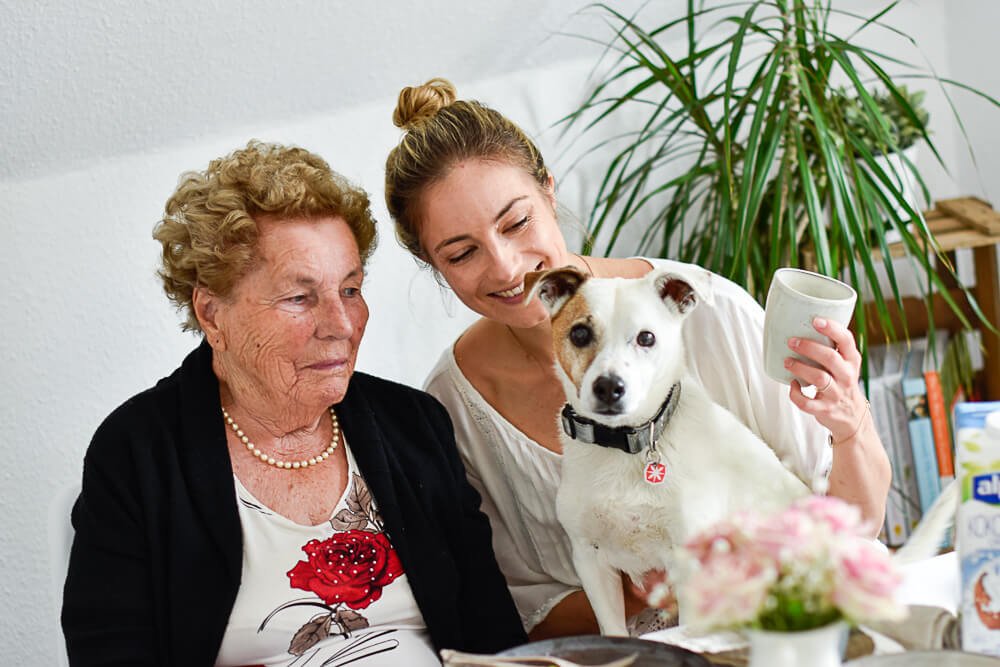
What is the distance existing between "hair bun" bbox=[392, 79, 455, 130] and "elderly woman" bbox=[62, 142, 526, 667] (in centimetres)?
19

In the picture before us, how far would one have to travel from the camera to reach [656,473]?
1.21m

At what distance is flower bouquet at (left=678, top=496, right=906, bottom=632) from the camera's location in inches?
24.3

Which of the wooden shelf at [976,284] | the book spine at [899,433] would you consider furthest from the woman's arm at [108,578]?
the book spine at [899,433]

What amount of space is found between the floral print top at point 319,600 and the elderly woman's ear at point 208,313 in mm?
221

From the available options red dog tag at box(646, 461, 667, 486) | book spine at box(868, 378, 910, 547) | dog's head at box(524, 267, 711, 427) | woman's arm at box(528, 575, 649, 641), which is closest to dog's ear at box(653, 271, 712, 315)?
dog's head at box(524, 267, 711, 427)

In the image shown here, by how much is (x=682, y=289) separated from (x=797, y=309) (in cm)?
25

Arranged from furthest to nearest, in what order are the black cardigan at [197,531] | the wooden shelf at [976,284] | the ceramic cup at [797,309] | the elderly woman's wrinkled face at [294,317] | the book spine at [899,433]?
1. the book spine at [899,433]
2. the wooden shelf at [976,284]
3. the elderly woman's wrinkled face at [294,317]
4. the black cardigan at [197,531]
5. the ceramic cup at [797,309]

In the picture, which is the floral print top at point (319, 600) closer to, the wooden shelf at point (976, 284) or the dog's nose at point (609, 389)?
the dog's nose at point (609, 389)

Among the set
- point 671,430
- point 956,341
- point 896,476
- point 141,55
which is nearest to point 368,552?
point 671,430

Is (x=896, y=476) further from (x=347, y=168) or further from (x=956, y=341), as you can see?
(x=347, y=168)

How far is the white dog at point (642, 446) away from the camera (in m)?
1.20

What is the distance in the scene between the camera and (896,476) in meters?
2.44

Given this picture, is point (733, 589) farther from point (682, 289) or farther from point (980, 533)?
point (682, 289)

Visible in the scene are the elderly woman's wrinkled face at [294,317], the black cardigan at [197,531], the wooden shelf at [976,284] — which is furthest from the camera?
the wooden shelf at [976,284]
